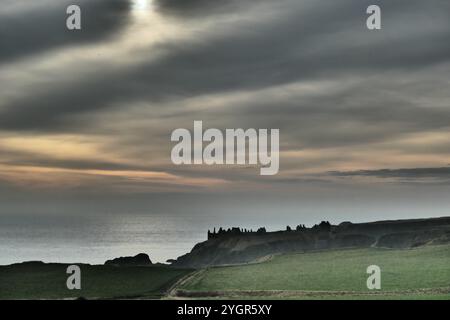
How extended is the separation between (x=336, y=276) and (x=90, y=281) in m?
36.6

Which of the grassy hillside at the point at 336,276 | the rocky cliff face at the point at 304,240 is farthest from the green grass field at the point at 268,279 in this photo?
the rocky cliff face at the point at 304,240

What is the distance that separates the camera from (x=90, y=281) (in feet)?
248

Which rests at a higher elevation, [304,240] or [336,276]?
[304,240]

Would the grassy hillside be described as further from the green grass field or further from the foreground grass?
the foreground grass

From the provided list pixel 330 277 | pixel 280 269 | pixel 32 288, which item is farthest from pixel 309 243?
pixel 32 288

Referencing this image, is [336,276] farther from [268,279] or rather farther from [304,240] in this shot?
[304,240]

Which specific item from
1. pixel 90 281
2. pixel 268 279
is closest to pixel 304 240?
pixel 268 279

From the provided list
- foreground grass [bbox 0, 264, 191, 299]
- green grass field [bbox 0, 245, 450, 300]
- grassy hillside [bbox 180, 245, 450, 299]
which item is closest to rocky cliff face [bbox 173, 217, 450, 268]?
green grass field [bbox 0, 245, 450, 300]

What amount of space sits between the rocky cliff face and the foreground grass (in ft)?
116

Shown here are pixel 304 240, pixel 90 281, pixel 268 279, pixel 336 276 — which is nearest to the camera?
pixel 336 276
